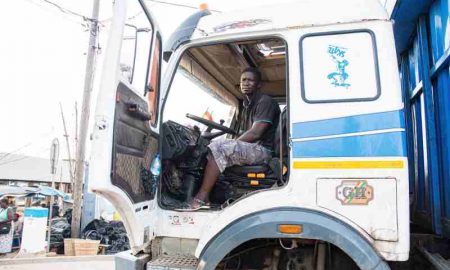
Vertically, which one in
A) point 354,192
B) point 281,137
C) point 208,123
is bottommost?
point 354,192

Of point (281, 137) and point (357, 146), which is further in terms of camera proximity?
point (281, 137)

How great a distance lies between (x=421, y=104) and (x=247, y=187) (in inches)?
62.7

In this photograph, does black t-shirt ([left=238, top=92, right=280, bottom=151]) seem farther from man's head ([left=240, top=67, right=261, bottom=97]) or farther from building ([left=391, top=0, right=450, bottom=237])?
building ([left=391, top=0, right=450, bottom=237])

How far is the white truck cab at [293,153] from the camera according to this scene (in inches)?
101

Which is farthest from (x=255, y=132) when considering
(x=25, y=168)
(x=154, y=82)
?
(x=25, y=168)

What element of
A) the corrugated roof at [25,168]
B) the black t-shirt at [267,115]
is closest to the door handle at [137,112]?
the black t-shirt at [267,115]

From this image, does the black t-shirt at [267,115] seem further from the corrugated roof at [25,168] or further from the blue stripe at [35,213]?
the corrugated roof at [25,168]

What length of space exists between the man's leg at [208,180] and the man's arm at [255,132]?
320 mm

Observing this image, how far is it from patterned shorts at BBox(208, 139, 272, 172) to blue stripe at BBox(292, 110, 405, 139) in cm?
62

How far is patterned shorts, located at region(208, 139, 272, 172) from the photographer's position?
323cm

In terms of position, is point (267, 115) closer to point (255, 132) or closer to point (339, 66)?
point (255, 132)

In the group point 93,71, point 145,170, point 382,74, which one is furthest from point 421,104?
point 93,71

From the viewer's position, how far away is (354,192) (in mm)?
2596

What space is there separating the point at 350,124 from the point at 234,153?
971 millimetres
